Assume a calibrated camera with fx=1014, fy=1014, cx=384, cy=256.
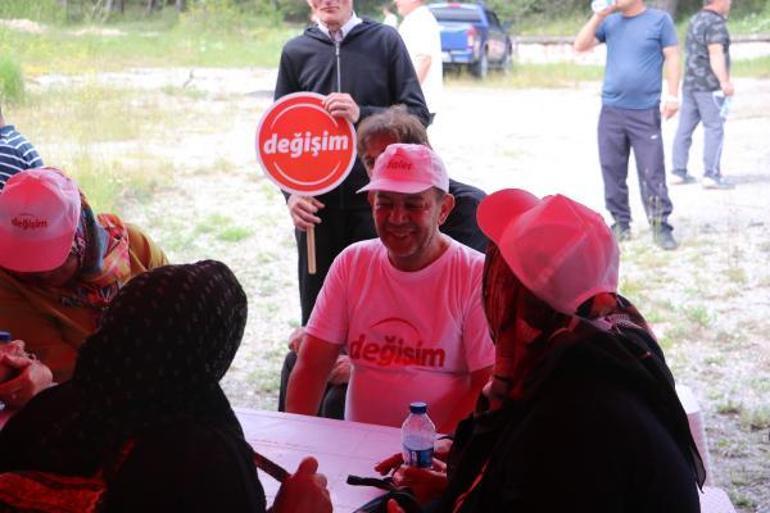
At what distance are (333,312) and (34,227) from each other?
802 mm

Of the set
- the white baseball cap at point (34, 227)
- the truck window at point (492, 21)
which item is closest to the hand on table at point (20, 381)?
the white baseball cap at point (34, 227)

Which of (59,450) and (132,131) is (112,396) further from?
(132,131)

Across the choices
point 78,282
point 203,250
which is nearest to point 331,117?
point 78,282

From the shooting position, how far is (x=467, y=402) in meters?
2.62

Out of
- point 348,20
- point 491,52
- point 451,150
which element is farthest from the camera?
point 491,52

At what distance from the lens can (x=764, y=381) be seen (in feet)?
14.8

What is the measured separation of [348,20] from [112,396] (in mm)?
2659

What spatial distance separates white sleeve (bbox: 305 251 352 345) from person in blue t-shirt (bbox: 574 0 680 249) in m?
3.98

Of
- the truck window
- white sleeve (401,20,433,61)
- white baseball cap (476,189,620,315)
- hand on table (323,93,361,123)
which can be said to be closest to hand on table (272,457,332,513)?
white baseball cap (476,189,620,315)

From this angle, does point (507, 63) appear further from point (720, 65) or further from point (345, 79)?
point (345, 79)

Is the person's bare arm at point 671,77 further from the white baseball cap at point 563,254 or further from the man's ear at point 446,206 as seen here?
the white baseball cap at point 563,254

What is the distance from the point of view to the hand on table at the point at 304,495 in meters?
1.83

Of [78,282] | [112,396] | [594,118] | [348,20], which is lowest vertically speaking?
[594,118]

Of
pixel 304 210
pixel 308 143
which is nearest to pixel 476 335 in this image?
pixel 308 143
